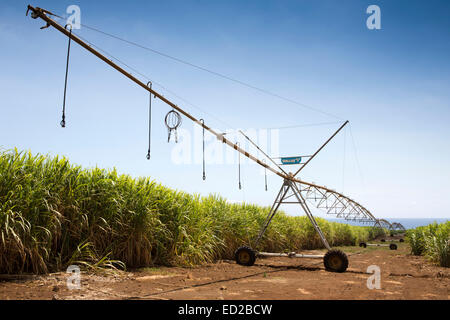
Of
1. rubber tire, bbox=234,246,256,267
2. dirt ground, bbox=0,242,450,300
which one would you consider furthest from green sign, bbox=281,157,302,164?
dirt ground, bbox=0,242,450,300

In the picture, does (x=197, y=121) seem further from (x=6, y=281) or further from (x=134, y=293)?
(x=6, y=281)

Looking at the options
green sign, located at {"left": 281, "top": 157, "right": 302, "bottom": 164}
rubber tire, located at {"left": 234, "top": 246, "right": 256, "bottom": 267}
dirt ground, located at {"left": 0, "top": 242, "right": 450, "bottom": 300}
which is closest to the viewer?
dirt ground, located at {"left": 0, "top": 242, "right": 450, "bottom": 300}

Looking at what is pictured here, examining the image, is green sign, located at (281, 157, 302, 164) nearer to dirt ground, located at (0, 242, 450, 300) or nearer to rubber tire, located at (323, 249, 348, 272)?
rubber tire, located at (323, 249, 348, 272)

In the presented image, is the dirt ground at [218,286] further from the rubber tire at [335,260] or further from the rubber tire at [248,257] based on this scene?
the rubber tire at [248,257]

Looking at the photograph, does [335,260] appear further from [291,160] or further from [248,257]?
[291,160]

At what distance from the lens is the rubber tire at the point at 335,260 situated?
9562 millimetres

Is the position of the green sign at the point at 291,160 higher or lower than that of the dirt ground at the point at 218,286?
higher

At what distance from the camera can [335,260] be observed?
970cm

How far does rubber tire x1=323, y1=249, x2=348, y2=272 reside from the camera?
9.56 meters

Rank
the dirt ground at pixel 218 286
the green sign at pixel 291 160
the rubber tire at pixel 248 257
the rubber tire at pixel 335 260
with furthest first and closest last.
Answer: the green sign at pixel 291 160 → the rubber tire at pixel 248 257 → the rubber tire at pixel 335 260 → the dirt ground at pixel 218 286

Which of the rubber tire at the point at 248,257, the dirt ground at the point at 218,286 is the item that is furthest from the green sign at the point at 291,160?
the dirt ground at the point at 218,286
